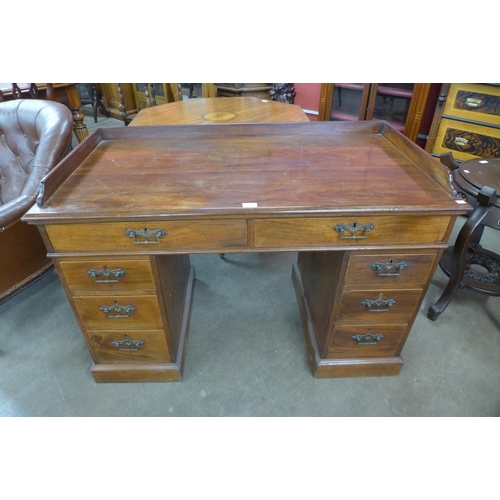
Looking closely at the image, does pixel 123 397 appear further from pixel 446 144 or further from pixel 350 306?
pixel 446 144

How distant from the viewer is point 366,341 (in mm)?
1389

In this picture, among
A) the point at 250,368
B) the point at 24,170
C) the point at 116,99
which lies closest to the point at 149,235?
the point at 250,368

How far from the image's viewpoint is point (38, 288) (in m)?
2.01

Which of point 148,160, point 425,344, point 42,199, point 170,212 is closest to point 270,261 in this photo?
point 425,344

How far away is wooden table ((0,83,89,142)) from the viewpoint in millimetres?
2482

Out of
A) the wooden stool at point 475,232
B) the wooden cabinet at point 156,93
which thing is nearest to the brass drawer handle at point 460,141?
the wooden stool at point 475,232

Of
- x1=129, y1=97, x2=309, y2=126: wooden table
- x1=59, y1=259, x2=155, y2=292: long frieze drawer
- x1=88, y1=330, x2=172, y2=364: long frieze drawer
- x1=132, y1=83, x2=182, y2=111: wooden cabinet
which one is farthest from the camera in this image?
x1=132, y1=83, x2=182, y2=111: wooden cabinet

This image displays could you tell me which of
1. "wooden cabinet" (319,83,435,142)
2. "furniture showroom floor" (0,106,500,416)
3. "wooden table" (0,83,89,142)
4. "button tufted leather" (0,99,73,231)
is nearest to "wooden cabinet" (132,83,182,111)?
"wooden table" (0,83,89,142)

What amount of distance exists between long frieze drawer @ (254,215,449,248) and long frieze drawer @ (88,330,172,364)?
2.05 feet

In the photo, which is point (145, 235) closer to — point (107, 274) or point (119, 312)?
point (107, 274)

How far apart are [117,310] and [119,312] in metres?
0.01

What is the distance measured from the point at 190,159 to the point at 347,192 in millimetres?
601

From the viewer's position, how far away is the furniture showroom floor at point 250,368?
4.60 ft

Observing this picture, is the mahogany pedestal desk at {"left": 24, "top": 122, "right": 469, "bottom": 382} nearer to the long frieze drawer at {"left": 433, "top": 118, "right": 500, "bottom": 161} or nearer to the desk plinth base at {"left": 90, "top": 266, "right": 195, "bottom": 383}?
the desk plinth base at {"left": 90, "top": 266, "right": 195, "bottom": 383}
